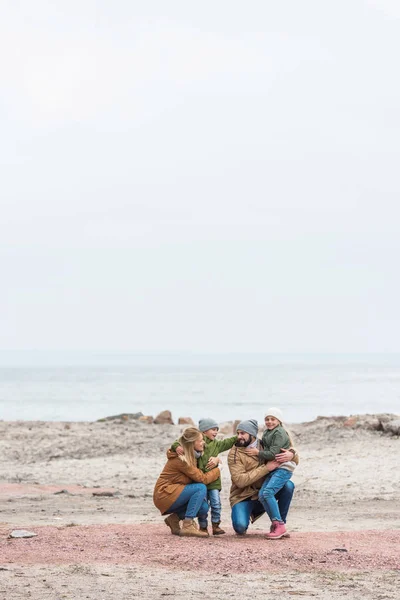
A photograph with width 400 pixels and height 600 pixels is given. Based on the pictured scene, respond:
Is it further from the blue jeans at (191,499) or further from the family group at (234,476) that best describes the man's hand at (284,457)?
the blue jeans at (191,499)

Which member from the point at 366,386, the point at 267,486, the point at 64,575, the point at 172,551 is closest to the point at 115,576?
the point at 64,575

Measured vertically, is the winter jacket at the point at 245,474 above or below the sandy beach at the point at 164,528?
above

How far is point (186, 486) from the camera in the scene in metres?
9.99

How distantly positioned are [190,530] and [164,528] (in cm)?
96

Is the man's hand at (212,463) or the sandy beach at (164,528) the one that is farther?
the man's hand at (212,463)

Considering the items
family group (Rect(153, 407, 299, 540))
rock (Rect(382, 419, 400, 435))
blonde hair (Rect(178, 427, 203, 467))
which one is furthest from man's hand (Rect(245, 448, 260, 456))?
rock (Rect(382, 419, 400, 435))

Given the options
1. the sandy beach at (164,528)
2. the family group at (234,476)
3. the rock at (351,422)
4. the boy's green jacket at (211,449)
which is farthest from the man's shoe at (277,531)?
the rock at (351,422)

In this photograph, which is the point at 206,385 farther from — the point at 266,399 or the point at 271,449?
the point at 271,449

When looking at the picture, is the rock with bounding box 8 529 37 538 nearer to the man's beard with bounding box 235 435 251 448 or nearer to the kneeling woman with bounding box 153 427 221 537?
the kneeling woman with bounding box 153 427 221 537

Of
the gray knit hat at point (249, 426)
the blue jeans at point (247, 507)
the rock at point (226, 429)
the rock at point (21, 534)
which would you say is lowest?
the rock at point (226, 429)

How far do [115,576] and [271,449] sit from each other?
248 centimetres

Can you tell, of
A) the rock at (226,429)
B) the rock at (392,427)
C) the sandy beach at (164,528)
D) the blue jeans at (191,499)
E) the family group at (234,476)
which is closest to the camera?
the sandy beach at (164,528)

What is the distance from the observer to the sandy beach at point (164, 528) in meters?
7.80

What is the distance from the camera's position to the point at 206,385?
120062 millimetres
